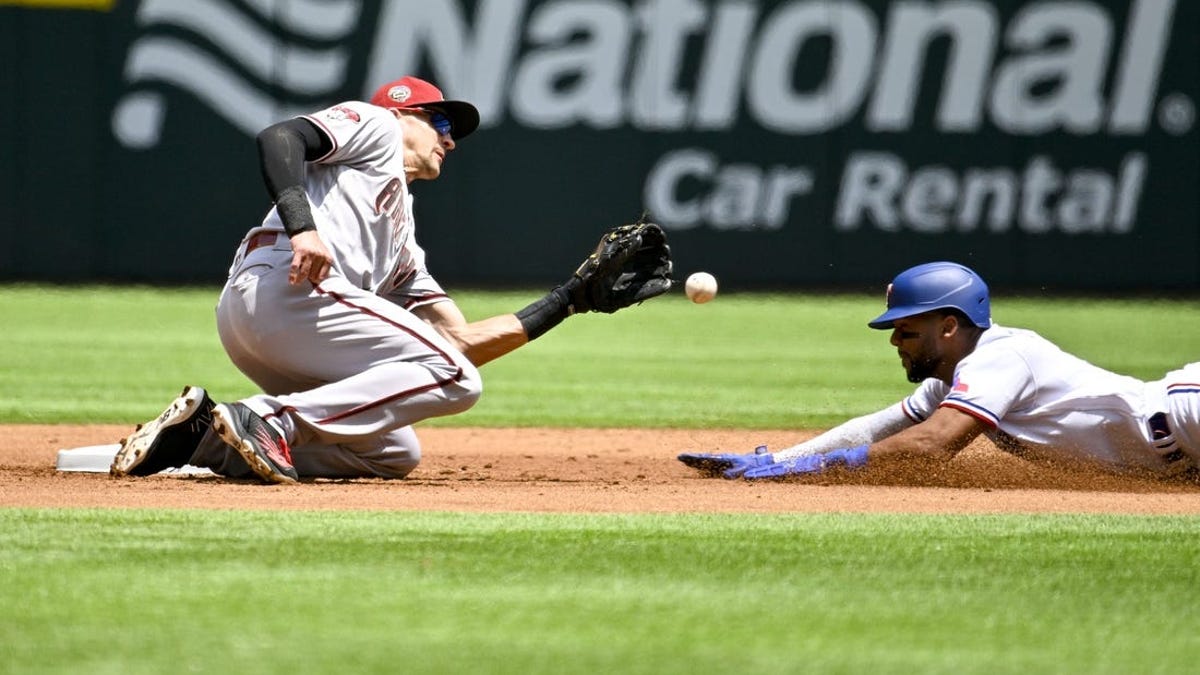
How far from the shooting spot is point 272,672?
281 centimetres

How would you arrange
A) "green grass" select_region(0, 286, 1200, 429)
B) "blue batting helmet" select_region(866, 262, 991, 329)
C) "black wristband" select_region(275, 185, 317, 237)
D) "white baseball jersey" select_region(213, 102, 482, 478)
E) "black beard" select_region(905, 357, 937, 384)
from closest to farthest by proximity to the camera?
"black wristband" select_region(275, 185, 317, 237), "white baseball jersey" select_region(213, 102, 482, 478), "blue batting helmet" select_region(866, 262, 991, 329), "black beard" select_region(905, 357, 937, 384), "green grass" select_region(0, 286, 1200, 429)

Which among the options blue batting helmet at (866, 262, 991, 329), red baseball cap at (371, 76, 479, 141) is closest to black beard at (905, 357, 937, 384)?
blue batting helmet at (866, 262, 991, 329)

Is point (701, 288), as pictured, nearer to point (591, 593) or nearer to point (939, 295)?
point (939, 295)

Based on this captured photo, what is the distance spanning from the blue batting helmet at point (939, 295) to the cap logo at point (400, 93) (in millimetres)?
1654

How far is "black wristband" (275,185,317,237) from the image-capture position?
5066 millimetres

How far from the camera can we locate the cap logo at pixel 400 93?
582 cm

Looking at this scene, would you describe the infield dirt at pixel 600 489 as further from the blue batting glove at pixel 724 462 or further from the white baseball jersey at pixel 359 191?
the white baseball jersey at pixel 359 191

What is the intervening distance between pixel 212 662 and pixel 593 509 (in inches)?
85.5

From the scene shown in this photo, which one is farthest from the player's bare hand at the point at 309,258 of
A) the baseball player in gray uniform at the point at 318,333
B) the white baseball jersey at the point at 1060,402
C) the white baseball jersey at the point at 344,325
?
the white baseball jersey at the point at 1060,402

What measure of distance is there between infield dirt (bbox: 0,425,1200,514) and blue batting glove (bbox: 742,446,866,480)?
0.05 meters

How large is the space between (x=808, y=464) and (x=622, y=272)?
0.93m

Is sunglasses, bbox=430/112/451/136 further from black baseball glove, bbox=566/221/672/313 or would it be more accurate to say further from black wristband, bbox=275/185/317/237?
black wristband, bbox=275/185/317/237

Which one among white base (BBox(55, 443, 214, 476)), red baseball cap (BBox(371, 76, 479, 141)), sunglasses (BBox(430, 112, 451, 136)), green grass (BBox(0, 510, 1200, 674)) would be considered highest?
red baseball cap (BBox(371, 76, 479, 141))

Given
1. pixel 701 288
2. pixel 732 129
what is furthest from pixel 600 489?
pixel 732 129
